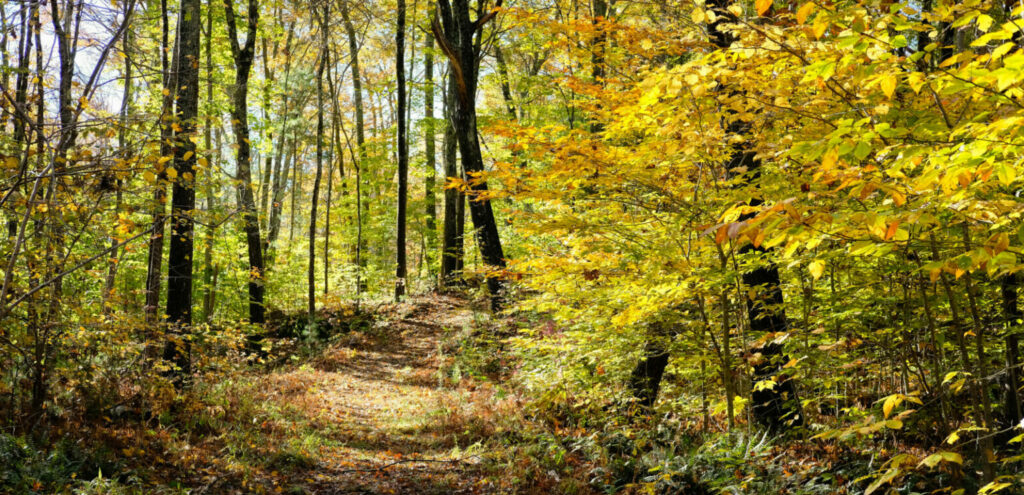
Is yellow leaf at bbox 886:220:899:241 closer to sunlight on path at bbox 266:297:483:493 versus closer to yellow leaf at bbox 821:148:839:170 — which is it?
yellow leaf at bbox 821:148:839:170

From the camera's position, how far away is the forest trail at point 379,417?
619 cm

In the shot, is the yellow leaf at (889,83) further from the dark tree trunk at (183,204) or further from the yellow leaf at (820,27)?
the dark tree trunk at (183,204)

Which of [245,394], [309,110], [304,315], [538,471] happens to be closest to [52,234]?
[245,394]

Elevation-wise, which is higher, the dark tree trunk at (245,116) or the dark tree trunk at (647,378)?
the dark tree trunk at (245,116)

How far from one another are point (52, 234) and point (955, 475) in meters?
7.75

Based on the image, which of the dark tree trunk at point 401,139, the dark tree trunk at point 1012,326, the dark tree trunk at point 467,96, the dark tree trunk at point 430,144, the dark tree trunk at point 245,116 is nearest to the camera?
the dark tree trunk at point 1012,326

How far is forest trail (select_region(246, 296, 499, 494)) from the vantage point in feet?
20.3

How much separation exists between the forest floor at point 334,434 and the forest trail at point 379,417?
20 millimetres

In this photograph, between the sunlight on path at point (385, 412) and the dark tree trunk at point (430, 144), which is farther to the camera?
the dark tree trunk at point (430, 144)

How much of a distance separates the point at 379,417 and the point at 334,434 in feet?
3.86

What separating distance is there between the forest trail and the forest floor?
20mm

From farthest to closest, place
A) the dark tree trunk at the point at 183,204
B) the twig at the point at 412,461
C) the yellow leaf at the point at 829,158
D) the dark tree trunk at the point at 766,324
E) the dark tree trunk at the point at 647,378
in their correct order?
the dark tree trunk at the point at 183,204 < the dark tree trunk at the point at 647,378 < the twig at the point at 412,461 < the dark tree trunk at the point at 766,324 < the yellow leaf at the point at 829,158

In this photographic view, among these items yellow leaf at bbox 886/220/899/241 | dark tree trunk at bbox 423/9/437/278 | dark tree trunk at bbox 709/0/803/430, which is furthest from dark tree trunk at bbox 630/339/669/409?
dark tree trunk at bbox 423/9/437/278

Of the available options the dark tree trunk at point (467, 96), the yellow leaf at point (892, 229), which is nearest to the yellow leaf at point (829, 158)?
the yellow leaf at point (892, 229)
